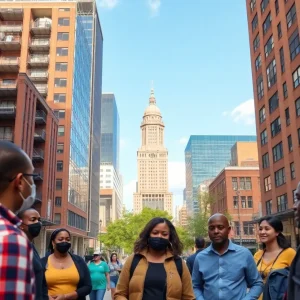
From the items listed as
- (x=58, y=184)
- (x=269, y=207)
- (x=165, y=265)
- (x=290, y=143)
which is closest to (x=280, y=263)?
(x=165, y=265)

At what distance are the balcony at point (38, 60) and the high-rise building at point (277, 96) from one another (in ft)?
106

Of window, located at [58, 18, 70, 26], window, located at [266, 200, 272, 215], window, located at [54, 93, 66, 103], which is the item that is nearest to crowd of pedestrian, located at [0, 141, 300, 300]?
window, located at [266, 200, 272, 215]

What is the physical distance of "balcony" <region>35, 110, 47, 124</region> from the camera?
167 feet

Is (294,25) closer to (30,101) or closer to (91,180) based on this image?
(30,101)

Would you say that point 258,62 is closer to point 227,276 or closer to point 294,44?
point 294,44

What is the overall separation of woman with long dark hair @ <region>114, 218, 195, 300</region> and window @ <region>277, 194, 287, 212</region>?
3691cm

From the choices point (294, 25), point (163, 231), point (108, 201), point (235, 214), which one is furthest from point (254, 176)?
point (108, 201)

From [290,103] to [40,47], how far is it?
137ft

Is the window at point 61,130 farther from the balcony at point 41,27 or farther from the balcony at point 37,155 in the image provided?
the balcony at point 41,27

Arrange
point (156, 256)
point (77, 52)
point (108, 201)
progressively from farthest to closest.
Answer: point (108, 201)
point (77, 52)
point (156, 256)

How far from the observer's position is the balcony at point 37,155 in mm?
49844

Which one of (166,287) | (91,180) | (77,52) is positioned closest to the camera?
(166,287)

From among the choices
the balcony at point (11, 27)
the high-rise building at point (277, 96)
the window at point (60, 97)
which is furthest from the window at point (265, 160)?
the balcony at point (11, 27)

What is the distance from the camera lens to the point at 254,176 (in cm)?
7925
